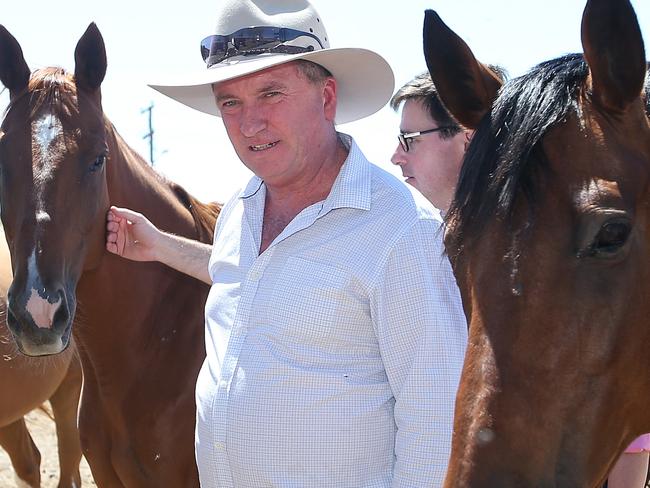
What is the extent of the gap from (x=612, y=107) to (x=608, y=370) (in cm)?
60

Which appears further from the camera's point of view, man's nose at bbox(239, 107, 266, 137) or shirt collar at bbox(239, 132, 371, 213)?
man's nose at bbox(239, 107, 266, 137)

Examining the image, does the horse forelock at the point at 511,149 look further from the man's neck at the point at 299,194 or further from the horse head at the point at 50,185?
the horse head at the point at 50,185

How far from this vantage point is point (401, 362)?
7.80ft

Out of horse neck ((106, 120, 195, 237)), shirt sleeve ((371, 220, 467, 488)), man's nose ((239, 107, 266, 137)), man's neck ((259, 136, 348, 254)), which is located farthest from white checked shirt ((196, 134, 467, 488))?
horse neck ((106, 120, 195, 237))

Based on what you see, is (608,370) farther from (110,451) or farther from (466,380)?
(110,451)

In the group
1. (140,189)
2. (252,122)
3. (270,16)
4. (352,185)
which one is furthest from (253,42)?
(140,189)

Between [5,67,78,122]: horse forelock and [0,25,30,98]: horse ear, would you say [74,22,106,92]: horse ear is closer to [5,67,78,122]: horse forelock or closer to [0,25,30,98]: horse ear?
[5,67,78,122]: horse forelock

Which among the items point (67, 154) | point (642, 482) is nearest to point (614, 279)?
point (642, 482)

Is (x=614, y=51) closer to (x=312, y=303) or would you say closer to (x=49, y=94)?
(x=312, y=303)

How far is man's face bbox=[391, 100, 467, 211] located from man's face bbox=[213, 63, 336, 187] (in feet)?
3.90

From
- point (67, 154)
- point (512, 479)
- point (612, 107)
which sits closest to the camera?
point (512, 479)

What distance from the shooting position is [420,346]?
7.69 ft

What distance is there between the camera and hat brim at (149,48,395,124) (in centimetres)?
270

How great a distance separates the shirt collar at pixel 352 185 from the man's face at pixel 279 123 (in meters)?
0.13
